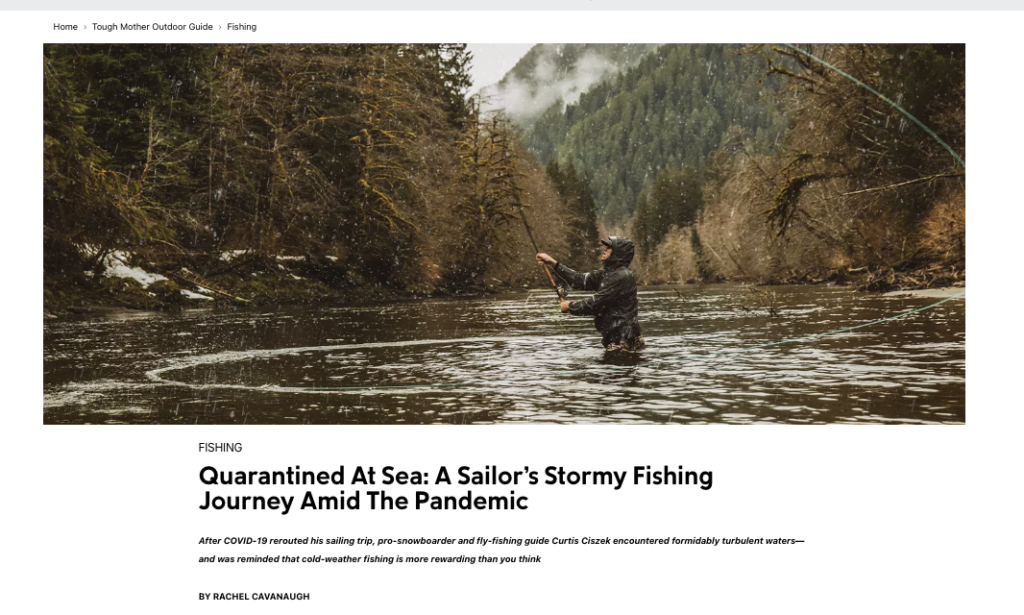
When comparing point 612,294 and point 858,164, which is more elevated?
point 858,164

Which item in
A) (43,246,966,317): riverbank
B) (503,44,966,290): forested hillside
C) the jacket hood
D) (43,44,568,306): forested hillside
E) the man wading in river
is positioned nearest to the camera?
the man wading in river

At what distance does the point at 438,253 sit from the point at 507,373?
30.1 metres

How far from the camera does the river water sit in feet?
29.0

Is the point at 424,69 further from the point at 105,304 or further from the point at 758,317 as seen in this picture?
the point at 758,317

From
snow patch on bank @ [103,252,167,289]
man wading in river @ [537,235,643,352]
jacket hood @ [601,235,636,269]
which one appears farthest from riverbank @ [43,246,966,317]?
jacket hood @ [601,235,636,269]

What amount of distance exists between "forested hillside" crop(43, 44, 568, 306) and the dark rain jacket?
41.8 ft

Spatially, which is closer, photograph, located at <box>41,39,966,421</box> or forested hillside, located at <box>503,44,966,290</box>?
photograph, located at <box>41,39,966,421</box>

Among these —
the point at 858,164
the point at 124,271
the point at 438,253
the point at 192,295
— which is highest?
the point at 858,164

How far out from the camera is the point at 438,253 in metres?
41.5

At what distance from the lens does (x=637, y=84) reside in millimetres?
168250

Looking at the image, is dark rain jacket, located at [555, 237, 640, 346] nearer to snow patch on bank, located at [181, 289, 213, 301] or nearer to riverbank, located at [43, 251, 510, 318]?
riverbank, located at [43, 251, 510, 318]
